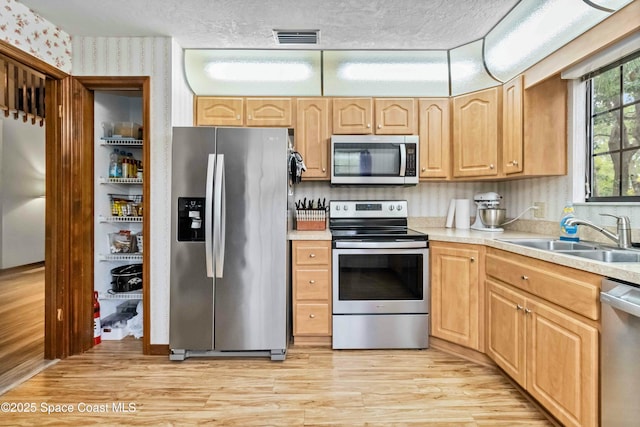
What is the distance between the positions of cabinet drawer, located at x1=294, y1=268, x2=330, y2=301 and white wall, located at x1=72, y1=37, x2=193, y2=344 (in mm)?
1005

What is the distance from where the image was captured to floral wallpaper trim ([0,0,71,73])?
1.97m

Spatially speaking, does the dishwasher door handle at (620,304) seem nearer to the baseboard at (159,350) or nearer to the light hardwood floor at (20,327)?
the baseboard at (159,350)

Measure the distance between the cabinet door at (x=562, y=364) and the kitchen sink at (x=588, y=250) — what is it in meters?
0.36

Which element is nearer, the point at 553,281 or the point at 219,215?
the point at 553,281

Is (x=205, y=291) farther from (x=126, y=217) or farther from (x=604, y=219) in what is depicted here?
(x=604, y=219)

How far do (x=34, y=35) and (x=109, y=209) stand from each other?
4.30 ft

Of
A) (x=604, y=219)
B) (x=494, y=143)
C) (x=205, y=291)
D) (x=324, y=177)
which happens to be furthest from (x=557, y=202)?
(x=205, y=291)

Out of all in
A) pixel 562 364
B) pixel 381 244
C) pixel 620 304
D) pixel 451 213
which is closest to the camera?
pixel 620 304

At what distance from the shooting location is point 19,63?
2080 millimetres

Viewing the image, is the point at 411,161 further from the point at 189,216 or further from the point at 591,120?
the point at 189,216

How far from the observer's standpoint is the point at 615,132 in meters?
2.07

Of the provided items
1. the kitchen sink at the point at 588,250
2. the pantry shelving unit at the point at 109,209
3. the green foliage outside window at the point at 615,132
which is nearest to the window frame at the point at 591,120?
the green foliage outside window at the point at 615,132

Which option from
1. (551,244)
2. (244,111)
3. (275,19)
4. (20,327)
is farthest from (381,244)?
(20,327)

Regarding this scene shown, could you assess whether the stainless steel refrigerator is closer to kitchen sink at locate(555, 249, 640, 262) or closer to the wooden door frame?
the wooden door frame
